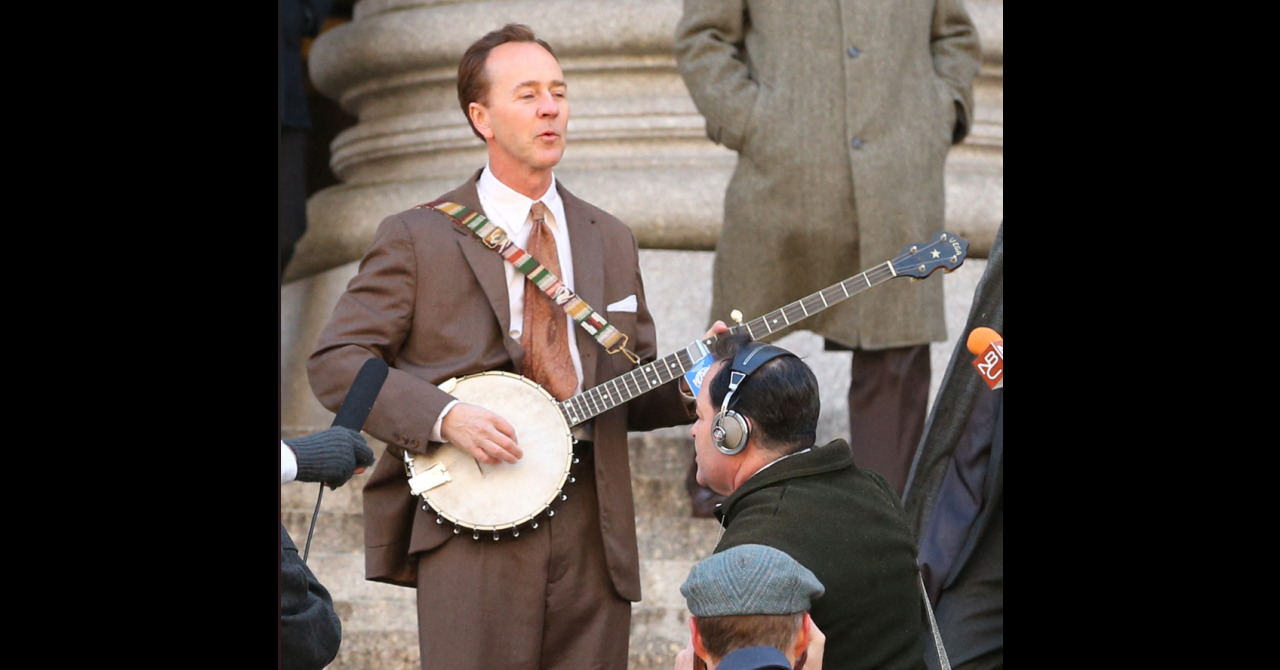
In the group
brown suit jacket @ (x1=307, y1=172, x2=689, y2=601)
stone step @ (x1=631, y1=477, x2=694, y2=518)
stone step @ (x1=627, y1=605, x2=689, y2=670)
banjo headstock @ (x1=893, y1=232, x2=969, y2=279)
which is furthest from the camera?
stone step @ (x1=631, y1=477, x2=694, y2=518)

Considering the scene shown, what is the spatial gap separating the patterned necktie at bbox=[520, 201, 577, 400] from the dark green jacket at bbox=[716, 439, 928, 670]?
87cm

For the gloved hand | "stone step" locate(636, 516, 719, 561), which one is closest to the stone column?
"stone step" locate(636, 516, 719, 561)

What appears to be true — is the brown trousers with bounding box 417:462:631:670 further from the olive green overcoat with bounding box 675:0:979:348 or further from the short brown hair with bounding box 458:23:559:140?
the olive green overcoat with bounding box 675:0:979:348

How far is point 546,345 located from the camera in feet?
13.8

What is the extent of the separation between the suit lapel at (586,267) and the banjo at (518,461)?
103 millimetres

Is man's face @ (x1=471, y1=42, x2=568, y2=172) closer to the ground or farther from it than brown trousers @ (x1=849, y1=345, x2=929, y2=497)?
farther from it

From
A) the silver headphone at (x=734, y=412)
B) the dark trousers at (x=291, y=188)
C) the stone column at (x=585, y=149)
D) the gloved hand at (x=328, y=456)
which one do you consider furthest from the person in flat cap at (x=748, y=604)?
the dark trousers at (x=291, y=188)

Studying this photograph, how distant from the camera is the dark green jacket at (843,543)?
10.5ft

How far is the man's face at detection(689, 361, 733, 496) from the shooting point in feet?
11.4

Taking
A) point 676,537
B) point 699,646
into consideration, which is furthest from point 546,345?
point 676,537

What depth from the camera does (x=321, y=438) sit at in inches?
130
